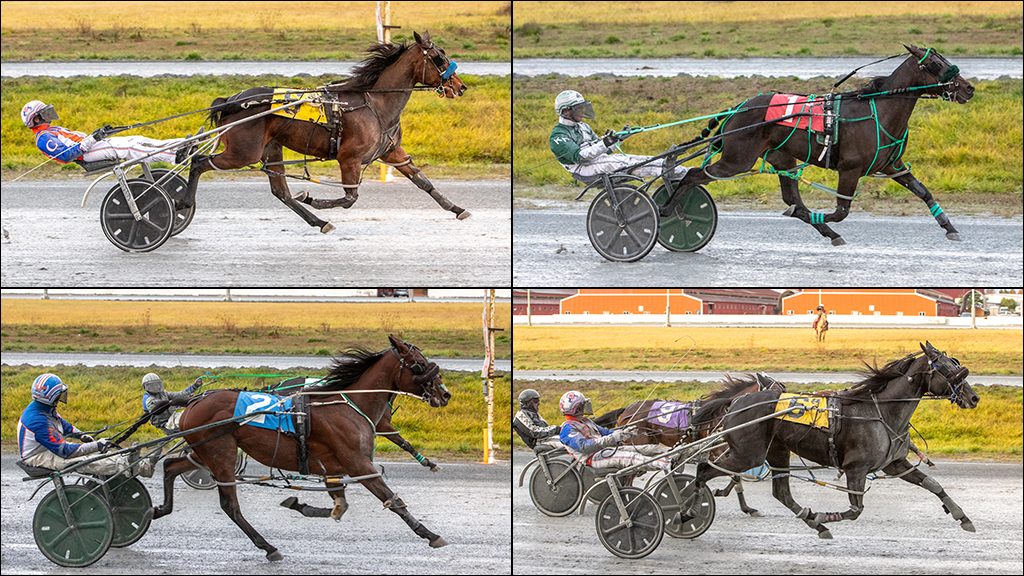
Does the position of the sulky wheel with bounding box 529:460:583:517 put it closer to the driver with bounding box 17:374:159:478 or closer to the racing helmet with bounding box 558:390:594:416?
the racing helmet with bounding box 558:390:594:416

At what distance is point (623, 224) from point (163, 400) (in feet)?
14.7

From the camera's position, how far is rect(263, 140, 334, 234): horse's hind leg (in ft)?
25.8

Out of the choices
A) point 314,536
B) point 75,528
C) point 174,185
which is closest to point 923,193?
point 314,536

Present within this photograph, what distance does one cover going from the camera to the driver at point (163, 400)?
693 centimetres

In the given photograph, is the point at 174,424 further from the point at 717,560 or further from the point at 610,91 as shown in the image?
the point at 610,91

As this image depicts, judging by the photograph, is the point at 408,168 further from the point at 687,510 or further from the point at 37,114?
the point at 687,510

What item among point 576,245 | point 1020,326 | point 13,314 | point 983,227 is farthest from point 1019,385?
point 13,314

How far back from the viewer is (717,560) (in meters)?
6.65

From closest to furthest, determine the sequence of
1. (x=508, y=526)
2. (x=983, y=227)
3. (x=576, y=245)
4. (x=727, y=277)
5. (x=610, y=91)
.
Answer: (x=508, y=526)
(x=727, y=277)
(x=576, y=245)
(x=983, y=227)
(x=610, y=91)

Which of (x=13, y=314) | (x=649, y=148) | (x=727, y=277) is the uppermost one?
(x=649, y=148)

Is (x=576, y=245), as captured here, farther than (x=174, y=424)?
Yes

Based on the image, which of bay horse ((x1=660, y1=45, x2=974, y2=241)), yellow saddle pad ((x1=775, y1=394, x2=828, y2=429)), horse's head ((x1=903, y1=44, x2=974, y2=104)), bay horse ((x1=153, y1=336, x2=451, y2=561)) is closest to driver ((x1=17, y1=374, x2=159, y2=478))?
bay horse ((x1=153, y1=336, x2=451, y2=561))

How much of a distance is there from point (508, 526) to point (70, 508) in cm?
355

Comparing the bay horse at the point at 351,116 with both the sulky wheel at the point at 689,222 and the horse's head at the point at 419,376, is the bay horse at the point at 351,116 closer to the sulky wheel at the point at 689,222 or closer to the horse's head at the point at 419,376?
the horse's head at the point at 419,376
